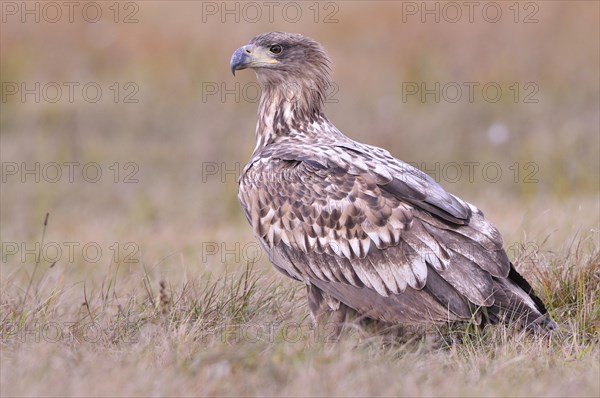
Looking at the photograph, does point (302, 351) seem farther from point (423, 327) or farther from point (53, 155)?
point (53, 155)

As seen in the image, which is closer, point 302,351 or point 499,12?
point 302,351

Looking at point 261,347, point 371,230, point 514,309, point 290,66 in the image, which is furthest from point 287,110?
point 261,347

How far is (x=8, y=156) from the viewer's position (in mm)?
10938

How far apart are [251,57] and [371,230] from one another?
5.06 feet

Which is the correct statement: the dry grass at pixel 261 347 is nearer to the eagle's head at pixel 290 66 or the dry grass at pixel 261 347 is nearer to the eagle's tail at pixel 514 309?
the eagle's tail at pixel 514 309

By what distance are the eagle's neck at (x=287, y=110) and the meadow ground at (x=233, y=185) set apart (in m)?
0.77

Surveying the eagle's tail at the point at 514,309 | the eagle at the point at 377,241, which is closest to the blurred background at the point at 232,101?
the eagle at the point at 377,241

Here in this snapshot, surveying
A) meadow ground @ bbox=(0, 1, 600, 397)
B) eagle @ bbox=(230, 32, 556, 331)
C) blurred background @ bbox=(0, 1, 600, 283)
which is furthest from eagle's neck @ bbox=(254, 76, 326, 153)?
blurred background @ bbox=(0, 1, 600, 283)

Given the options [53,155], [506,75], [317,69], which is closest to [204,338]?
[317,69]

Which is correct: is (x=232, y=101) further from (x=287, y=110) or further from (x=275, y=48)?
(x=287, y=110)

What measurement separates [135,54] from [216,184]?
2.78m

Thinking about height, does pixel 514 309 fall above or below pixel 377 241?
below

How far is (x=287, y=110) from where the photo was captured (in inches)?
235

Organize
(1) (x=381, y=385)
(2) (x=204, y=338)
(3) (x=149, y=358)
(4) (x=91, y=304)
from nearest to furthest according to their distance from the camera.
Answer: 1. (1) (x=381, y=385)
2. (3) (x=149, y=358)
3. (2) (x=204, y=338)
4. (4) (x=91, y=304)
